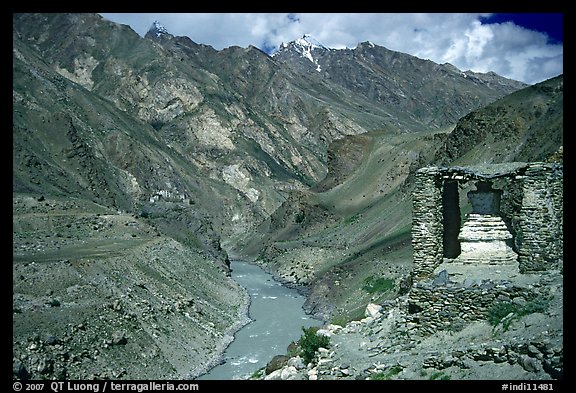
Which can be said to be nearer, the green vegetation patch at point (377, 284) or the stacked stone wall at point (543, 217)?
the stacked stone wall at point (543, 217)

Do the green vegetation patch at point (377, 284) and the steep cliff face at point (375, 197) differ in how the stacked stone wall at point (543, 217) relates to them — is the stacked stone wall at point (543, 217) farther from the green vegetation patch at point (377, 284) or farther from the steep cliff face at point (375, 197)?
the green vegetation patch at point (377, 284)

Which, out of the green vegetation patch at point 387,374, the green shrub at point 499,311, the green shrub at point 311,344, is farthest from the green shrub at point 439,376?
the green shrub at point 311,344

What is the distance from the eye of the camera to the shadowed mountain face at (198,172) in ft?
104

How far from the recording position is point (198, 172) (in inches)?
4200

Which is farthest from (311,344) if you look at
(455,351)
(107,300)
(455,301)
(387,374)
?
(107,300)

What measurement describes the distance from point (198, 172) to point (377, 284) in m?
77.0

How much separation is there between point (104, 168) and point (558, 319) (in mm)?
75523

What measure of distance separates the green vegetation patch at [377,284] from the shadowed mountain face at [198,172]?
1.08 m

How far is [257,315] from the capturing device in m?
38.7

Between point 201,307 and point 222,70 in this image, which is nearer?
point 201,307

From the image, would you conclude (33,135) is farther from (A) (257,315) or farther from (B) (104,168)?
(A) (257,315)

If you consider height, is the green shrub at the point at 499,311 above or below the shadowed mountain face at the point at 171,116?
below
